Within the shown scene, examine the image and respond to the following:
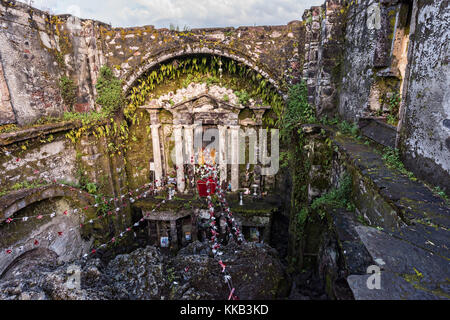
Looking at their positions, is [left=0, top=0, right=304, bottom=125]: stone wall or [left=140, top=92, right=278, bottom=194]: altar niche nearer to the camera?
[left=0, top=0, right=304, bottom=125]: stone wall

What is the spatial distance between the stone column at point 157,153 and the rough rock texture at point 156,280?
3744 millimetres

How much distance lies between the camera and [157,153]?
6898mm

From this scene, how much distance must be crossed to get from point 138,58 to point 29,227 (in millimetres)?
4357

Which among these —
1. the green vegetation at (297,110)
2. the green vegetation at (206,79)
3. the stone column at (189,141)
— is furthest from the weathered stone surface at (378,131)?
the stone column at (189,141)

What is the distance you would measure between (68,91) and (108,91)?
0.86m

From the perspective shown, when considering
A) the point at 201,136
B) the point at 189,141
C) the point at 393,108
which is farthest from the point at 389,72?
the point at 189,141

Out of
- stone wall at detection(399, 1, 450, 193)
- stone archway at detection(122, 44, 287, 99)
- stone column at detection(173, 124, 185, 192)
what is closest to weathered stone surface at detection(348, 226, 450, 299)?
stone wall at detection(399, 1, 450, 193)

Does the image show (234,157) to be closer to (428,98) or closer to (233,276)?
(233,276)

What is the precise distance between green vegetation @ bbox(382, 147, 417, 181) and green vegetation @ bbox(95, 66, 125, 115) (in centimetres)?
585

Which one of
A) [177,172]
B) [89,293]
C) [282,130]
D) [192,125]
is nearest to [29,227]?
[89,293]

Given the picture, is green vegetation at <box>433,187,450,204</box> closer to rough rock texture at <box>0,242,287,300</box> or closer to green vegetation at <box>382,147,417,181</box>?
green vegetation at <box>382,147,417,181</box>

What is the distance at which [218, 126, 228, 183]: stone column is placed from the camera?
6507mm

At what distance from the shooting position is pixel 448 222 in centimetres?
171

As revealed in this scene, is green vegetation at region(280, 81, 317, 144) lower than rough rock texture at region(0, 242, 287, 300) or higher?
higher
